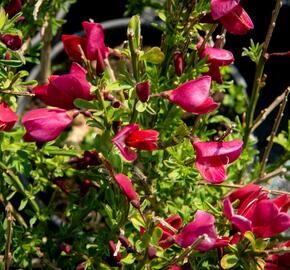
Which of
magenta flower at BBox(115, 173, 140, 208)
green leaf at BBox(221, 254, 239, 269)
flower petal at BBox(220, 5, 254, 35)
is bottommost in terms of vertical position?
green leaf at BBox(221, 254, 239, 269)

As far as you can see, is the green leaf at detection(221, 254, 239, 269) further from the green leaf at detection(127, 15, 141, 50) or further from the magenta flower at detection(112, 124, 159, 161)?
the green leaf at detection(127, 15, 141, 50)

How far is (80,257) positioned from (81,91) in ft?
1.47

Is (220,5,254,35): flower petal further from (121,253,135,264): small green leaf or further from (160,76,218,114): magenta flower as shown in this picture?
(121,253,135,264): small green leaf

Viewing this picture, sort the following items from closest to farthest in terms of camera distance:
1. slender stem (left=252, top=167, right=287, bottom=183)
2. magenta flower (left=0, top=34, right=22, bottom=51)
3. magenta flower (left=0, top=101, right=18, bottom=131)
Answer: magenta flower (left=0, top=101, right=18, bottom=131) < magenta flower (left=0, top=34, right=22, bottom=51) < slender stem (left=252, top=167, right=287, bottom=183)

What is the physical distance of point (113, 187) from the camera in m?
1.14

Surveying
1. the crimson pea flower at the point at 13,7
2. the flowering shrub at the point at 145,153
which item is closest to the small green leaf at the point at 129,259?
the flowering shrub at the point at 145,153

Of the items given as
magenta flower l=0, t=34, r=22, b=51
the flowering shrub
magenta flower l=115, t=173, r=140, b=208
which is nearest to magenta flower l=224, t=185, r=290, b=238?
the flowering shrub

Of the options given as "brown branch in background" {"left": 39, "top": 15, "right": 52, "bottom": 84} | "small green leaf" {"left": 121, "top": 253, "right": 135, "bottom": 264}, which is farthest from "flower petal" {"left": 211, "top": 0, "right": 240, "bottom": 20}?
"brown branch in background" {"left": 39, "top": 15, "right": 52, "bottom": 84}

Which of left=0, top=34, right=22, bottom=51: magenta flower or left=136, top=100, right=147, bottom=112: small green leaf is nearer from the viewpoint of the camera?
left=136, top=100, right=147, bottom=112: small green leaf

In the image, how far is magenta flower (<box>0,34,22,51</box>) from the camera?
1.15 m

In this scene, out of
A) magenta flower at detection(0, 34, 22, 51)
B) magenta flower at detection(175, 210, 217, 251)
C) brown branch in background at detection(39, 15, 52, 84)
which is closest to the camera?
magenta flower at detection(175, 210, 217, 251)

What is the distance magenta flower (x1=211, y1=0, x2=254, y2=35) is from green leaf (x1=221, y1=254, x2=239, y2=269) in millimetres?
390

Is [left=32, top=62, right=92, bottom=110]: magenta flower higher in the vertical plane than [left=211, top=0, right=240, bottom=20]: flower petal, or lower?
lower

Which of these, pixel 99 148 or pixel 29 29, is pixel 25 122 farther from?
pixel 29 29
